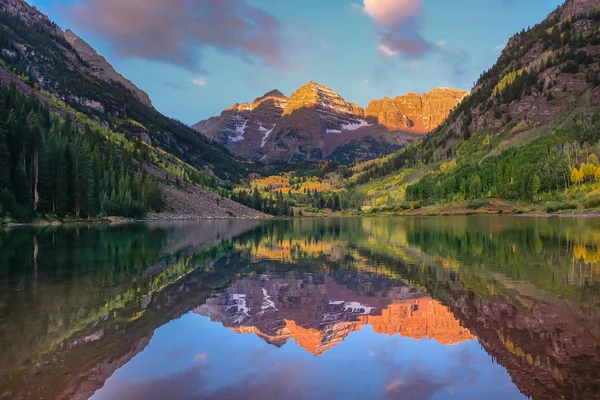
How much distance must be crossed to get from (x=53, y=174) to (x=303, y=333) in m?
105

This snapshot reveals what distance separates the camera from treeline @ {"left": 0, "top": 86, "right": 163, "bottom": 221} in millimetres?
91062

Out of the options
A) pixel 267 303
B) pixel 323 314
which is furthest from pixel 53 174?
pixel 323 314

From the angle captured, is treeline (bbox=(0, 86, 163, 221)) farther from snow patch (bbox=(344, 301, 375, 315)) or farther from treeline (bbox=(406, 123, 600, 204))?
treeline (bbox=(406, 123, 600, 204))

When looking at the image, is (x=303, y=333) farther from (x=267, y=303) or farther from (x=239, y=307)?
(x=267, y=303)

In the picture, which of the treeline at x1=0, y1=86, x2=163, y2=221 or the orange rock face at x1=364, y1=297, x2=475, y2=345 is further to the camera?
the treeline at x1=0, y1=86, x2=163, y2=221

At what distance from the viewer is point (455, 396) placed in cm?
981

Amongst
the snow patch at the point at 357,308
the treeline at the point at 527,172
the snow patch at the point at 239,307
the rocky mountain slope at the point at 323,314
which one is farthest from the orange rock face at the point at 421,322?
the treeline at the point at 527,172

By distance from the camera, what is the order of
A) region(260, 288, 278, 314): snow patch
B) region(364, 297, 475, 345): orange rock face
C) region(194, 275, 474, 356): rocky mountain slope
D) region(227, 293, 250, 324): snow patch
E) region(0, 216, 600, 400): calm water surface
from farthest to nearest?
1. region(260, 288, 278, 314): snow patch
2. region(227, 293, 250, 324): snow patch
3. region(194, 275, 474, 356): rocky mountain slope
4. region(364, 297, 475, 345): orange rock face
5. region(0, 216, 600, 400): calm water surface

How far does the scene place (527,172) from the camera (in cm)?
14400

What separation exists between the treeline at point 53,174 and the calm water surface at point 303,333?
7194cm

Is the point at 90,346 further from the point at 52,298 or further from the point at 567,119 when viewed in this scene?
the point at 567,119

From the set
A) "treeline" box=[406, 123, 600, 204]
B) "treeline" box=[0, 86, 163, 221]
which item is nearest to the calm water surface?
"treeline" box=[0, 86, 163, 221]

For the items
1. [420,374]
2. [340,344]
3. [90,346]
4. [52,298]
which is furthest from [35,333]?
[420,374]

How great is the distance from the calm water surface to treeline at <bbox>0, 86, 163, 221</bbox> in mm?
71937
